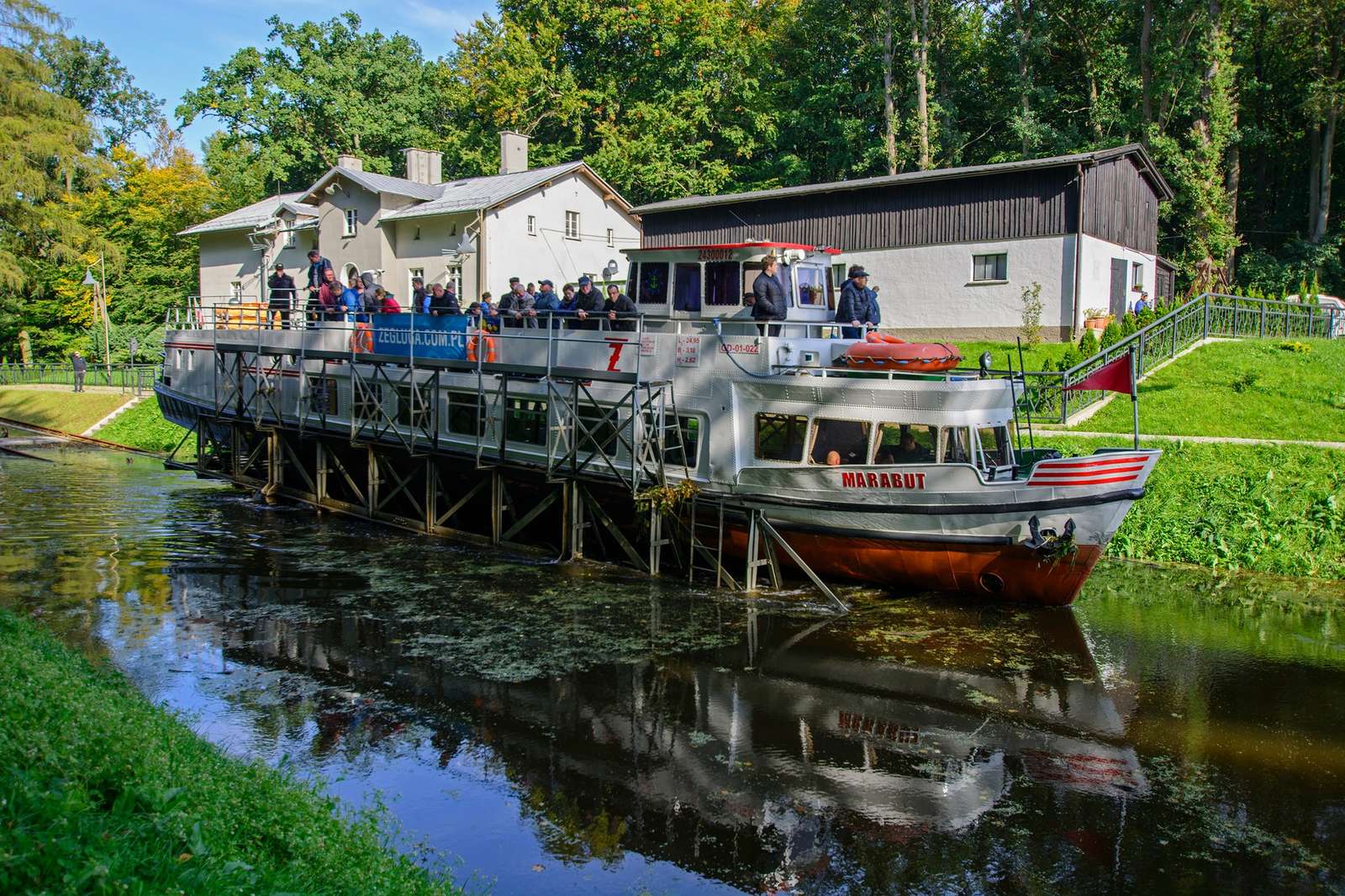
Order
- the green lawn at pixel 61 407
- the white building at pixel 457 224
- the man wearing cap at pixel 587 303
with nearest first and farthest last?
the man wearing cap at pixel 587 303 → the green lawn at pixel 61 407 → the white building at pixel 457 224

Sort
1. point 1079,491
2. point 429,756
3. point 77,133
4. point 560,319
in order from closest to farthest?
point 429,756, point 1079,491, point 560,319, point 77,133

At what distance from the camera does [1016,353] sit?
30266mm

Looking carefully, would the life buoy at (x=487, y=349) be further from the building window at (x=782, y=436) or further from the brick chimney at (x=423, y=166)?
the brick chimney at (x=423, y=166)

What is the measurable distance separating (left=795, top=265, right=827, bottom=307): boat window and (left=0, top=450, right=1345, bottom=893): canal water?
17.0 ft

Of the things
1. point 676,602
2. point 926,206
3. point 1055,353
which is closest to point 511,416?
point 676,602

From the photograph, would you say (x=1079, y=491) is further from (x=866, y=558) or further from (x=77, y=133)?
(x=77, y=133)

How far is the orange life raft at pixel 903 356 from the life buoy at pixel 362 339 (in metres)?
11.0

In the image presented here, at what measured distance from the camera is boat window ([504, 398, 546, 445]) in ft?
65.5

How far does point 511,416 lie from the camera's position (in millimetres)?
20516

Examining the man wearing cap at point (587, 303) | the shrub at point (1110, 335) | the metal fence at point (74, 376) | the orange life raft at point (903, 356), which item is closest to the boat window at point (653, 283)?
the man wearing cap at point (587, 303)

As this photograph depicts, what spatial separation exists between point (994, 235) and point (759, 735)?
25533 mm

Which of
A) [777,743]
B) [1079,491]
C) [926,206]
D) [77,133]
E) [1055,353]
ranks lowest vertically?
[777,743]

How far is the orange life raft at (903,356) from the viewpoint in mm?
15641

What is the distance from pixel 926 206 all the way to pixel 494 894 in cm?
3024
